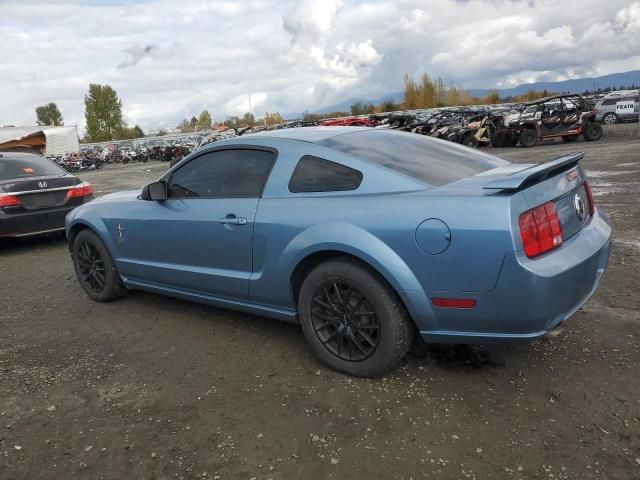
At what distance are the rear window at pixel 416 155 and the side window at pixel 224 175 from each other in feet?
1.60

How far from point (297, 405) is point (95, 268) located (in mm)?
2747

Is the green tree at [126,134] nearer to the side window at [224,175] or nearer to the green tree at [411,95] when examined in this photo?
the green tree at [411,95]

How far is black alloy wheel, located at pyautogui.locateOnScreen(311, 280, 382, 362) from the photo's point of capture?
A: 3.03 meters

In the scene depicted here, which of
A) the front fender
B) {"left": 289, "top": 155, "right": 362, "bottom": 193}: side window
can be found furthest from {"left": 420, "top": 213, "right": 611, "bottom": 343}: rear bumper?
the front fender

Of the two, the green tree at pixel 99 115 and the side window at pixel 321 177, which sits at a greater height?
the green tree at pixel 99 115

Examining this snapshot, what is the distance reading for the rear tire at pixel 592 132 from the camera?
1948 centimetres

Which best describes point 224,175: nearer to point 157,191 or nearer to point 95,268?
point 157,191

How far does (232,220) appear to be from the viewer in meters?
3.54

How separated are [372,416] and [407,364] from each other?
23.3 inches

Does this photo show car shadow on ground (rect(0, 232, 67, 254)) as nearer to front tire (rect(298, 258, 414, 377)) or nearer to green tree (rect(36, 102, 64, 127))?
front tire (rect(298, 258, 414, 377))

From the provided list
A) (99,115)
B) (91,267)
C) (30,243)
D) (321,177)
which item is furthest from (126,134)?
(321,177)

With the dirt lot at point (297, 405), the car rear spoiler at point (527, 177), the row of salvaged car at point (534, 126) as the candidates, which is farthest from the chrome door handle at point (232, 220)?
the row of salvaged car at point (534, 126)

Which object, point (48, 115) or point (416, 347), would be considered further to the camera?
point (48, 115)

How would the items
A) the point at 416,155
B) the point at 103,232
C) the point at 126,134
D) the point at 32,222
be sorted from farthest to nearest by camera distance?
the point at 126,134 → the point at 32,222 → the point at 103,232 → the point at 416,155
